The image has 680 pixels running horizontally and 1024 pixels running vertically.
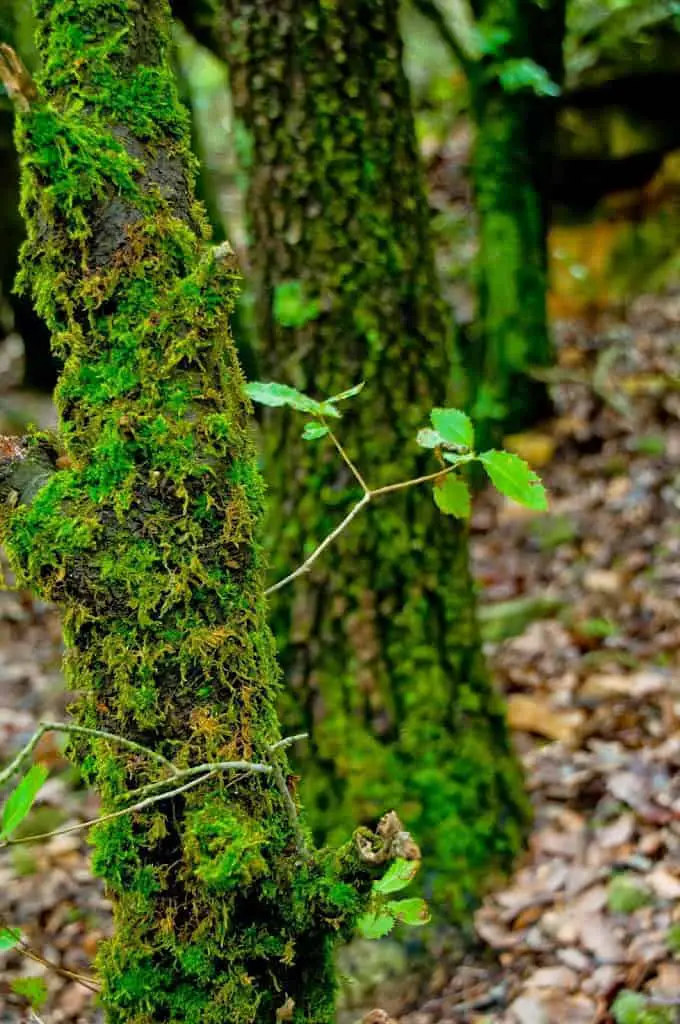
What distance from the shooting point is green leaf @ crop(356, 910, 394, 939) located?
1.48 m

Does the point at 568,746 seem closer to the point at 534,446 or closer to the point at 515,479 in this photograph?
the point at 515,479

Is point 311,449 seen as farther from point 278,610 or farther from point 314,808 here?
point 314,808

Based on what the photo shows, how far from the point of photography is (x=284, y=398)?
5.63 ft

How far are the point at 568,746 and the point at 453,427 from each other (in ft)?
7.71

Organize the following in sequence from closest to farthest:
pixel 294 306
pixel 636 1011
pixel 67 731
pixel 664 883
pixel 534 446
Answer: pixel 67 731 < pixel 636 1011 < pixel 664 883 < pixel 294 306 < pixel 534 446

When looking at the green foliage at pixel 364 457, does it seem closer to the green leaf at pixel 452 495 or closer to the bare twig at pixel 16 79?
the green leaf at pixel 452 495

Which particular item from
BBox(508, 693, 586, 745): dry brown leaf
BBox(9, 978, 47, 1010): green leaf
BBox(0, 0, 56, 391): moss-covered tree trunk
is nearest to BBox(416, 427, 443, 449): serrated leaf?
BBox(9, 978, 47, 1010): green leaf

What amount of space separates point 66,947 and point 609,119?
7528 millimetres

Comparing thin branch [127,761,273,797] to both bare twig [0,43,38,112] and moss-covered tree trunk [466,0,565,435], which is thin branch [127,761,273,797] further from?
moss-covered tree trunk [466,0,565,435]

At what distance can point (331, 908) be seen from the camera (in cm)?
150

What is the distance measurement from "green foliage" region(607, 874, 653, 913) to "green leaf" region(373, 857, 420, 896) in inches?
64.3

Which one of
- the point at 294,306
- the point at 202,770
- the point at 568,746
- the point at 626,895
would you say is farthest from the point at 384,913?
the point at 568,746

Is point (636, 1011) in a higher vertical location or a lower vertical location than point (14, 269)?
lower

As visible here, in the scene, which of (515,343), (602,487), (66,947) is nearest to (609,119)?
(515,343)
